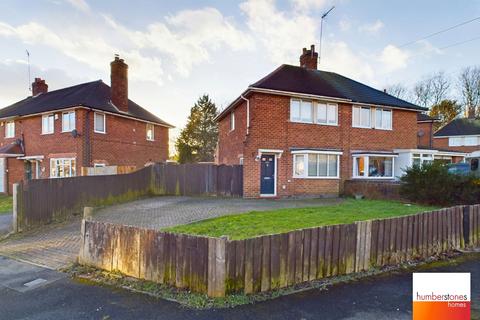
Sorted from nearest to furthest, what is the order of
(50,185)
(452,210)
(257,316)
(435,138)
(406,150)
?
(257,316)
(452,210)
(50,185)
(406,150)
(435,138)

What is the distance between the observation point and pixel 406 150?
59.9ft

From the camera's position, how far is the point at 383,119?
18781mm

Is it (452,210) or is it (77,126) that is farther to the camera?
(77,126)

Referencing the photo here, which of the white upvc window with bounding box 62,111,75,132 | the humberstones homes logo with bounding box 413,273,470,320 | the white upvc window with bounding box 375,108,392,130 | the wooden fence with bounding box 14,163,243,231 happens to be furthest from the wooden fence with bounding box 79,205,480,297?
the white upvc window with bounding box 62,111,75,132

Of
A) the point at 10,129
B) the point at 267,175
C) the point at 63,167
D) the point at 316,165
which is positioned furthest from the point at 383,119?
the point at 10,129

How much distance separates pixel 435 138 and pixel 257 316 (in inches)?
1936

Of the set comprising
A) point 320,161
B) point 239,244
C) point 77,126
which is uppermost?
point 77,126

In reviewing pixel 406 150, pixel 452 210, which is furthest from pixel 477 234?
pixel 406 150

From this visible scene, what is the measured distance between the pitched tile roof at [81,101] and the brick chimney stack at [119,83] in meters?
0.53

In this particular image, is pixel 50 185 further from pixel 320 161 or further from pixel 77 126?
pixel 320 161

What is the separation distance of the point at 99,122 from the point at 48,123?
4.01 metres

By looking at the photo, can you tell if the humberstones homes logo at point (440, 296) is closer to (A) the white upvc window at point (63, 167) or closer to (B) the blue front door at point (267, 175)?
(B) the blue front door at point (267, 175)

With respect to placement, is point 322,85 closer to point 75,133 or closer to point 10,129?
point 75,133

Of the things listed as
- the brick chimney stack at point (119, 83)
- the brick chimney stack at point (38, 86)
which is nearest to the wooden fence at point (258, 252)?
the brick chimney stack at point (119, 83)
